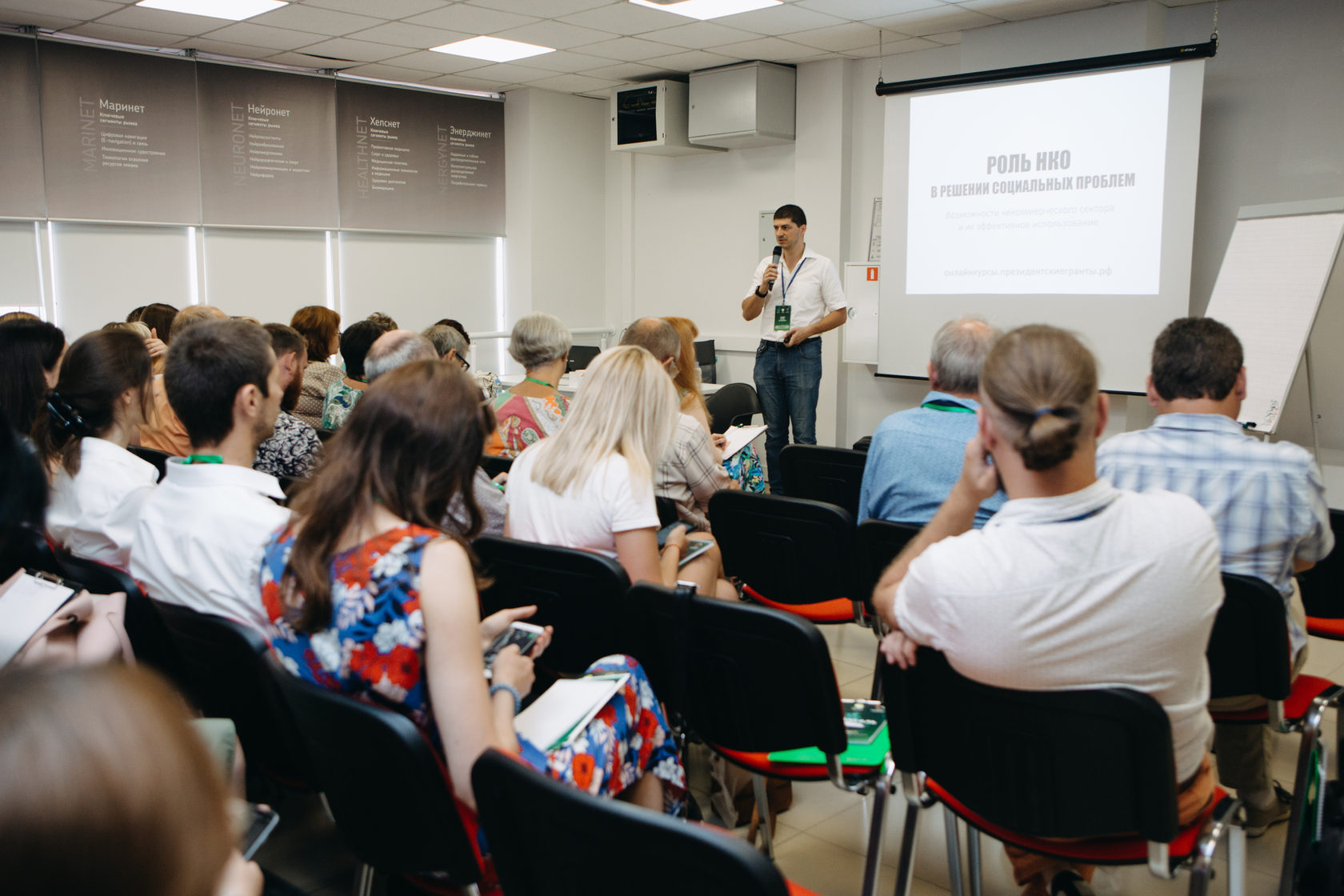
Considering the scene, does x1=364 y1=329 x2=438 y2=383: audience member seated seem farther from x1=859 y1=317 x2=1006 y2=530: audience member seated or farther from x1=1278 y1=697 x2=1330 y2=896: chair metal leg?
x1=1278 y1=697 x2=1330 y2=896: chair metal leg

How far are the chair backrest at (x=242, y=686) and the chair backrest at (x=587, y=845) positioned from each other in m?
0.60

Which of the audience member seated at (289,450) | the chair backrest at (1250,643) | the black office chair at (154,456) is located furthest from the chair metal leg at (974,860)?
the black office chair at (154,456)

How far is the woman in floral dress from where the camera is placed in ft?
4.55

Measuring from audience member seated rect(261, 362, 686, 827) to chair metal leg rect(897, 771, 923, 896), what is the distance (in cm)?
46

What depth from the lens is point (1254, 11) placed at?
5203 mm

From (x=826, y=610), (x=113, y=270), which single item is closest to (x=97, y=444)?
(x=826, y=610)

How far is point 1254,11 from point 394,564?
5681 millimetres

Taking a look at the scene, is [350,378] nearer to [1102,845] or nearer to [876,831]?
[876,831]

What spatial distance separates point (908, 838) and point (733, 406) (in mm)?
4816

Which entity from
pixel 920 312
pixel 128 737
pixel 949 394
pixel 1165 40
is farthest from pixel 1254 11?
pixel 128 737

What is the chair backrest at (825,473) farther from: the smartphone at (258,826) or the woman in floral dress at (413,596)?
the smartphone at (258,826)

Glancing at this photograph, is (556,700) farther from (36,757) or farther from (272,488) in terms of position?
(36,757)

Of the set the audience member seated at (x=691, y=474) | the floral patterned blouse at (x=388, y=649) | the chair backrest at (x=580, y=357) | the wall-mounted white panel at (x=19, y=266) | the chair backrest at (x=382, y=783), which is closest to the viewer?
the chair backrest at (x=382, y=783)

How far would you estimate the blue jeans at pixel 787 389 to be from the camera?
241 inches
